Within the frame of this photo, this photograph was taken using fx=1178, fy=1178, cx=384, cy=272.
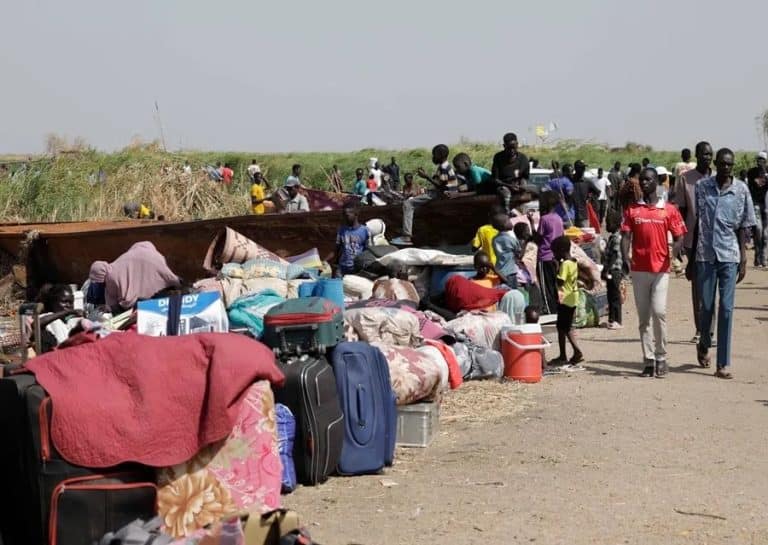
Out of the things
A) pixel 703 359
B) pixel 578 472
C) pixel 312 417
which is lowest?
pixel 578 472

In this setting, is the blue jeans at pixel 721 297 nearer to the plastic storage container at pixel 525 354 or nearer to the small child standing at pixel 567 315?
the small child standing at pixel 567 315

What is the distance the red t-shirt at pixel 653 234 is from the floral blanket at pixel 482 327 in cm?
146

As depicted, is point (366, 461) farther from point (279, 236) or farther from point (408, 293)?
point (279, 236)

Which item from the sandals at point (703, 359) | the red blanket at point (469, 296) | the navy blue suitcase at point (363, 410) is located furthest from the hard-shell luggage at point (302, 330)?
the sandals at point (703, 359)

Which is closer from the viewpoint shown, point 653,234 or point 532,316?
point 653,234

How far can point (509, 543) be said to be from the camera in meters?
5.73

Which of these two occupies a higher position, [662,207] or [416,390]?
[662,207]

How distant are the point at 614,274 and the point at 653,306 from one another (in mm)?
3023

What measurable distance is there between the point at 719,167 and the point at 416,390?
13.2ft

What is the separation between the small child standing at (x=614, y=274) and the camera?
13.3 meters

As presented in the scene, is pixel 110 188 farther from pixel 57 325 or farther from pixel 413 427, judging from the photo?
pixel 413 427

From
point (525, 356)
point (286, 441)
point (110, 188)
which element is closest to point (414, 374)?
point (286, 441)

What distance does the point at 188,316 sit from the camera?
8539mm

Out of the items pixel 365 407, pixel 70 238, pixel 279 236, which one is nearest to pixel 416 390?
pixel 365 407
